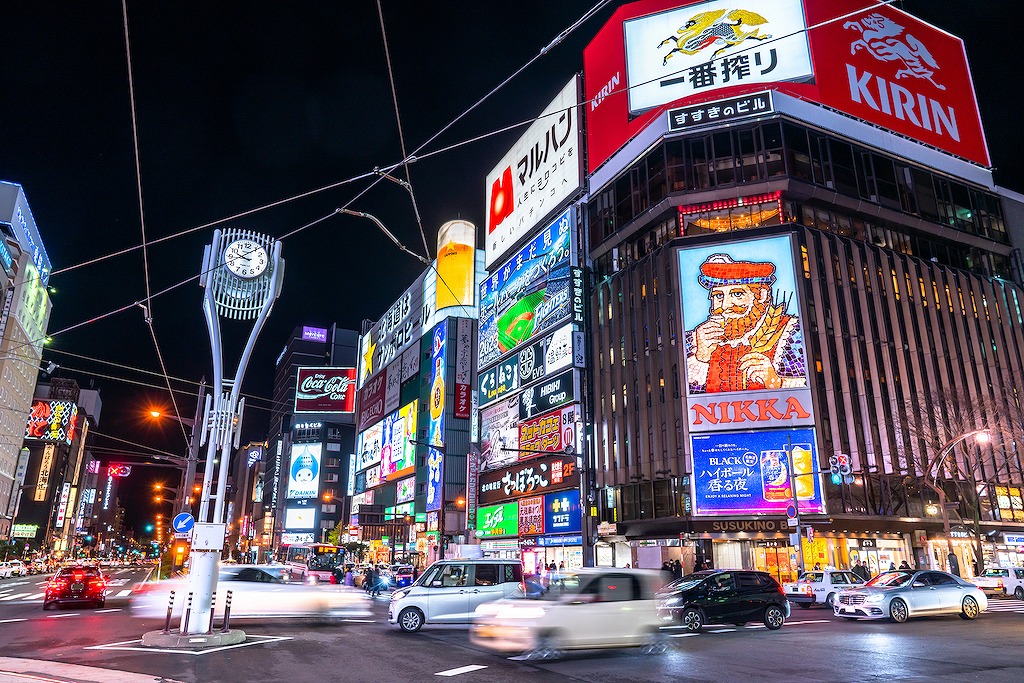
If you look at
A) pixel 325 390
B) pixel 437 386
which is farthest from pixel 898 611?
pixel 325 390

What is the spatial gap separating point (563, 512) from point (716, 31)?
123 ft

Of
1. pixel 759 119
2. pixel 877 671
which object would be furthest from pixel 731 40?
pixel 877 671

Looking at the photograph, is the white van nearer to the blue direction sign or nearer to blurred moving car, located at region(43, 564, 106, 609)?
the blue direction sign

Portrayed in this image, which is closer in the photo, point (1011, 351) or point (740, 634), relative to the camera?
point (740, 634)

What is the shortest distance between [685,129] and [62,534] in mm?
130603

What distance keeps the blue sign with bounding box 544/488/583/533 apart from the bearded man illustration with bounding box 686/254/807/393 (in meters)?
12.7

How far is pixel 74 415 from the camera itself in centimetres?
11781

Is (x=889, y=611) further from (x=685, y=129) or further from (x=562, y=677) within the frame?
(x=685, y=129)

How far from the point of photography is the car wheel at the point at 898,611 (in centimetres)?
1670

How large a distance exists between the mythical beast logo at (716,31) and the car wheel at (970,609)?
4090 cm

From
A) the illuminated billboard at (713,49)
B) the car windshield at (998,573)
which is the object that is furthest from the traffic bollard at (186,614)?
the illuminated billboard at (713,49)

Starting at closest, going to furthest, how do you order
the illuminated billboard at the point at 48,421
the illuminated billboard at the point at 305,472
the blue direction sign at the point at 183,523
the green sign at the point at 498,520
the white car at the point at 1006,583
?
the blue direction sign at the point at 183,523 < the white car at the point at 1006,583 < the green sign at the point at 498,520 < the illuminated billboard at the point at 48,421 < the illuminated billboard at the point at 305,472

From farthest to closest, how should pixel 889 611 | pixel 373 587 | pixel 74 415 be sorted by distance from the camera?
pixel 74 415 → pixel 373 587 → pixel 889 611

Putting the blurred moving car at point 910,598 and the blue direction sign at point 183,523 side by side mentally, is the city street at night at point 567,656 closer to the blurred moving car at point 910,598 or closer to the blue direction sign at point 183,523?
the blurred moving car at point 910,598
